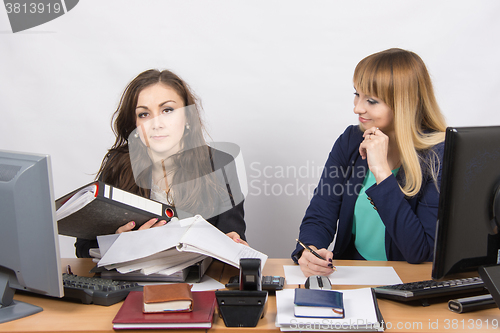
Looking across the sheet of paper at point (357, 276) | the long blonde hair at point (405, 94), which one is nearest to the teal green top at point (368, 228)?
the long blonde hair at point (405, 94)

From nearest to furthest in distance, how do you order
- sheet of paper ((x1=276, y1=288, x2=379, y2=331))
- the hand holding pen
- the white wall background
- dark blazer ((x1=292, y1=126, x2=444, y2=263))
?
sheet of paper ((x1=276, y1=288, x2=379, y2=331))
the hand holding pen
dark blazer ((x1=292, y1=126, x2=444, y2=263))
the white wall background

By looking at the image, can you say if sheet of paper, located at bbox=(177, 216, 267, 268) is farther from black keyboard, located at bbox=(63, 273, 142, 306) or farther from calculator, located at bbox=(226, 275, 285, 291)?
black keyboard, located at bbox=(63, 273, 142, 306)

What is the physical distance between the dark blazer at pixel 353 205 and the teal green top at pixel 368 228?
0.03 m

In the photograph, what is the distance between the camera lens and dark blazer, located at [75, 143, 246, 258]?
5.44 feet

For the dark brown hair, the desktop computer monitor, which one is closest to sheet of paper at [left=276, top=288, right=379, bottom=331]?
the desktop computer monitor

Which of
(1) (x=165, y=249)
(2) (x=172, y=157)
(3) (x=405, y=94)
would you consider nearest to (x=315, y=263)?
(1) (x=165, y=249)

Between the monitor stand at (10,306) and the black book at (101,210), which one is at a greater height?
the black book at (101,210)

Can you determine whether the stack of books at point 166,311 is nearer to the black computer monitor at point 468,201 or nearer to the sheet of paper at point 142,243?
the sheet of paper at point 142,243

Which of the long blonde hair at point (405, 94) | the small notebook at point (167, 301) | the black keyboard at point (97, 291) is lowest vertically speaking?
the black keyboard at point (97, 291)

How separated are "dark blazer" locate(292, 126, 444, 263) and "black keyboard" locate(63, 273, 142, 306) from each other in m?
0.58

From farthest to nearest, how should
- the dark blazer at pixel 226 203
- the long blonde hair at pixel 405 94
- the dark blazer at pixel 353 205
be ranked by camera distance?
the dark blazer at pixel 226 203 → the long blonde hair at pixel 405 94 → the dark blazer at pixel 353 205

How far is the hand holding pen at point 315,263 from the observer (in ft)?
3.92

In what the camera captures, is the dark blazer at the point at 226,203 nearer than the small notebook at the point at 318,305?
No

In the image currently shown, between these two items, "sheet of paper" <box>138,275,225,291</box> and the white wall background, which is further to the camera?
the white wall background
